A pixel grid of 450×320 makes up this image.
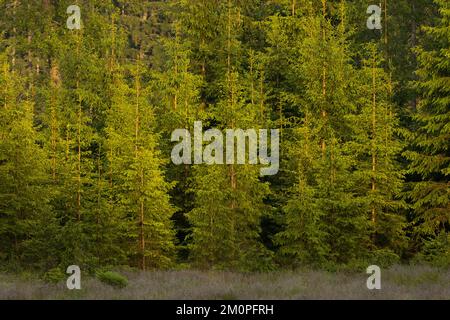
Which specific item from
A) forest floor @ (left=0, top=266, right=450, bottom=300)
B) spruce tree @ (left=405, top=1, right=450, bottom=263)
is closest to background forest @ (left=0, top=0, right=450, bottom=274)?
spruce tree @ (left=405, top=1, right=450, bottom=263)

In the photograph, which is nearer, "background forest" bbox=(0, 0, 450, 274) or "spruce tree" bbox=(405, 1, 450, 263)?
"spruce tree" bbox=(405, 1, 450, 263)

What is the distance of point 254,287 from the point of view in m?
14.3

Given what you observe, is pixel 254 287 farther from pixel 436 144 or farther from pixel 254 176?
pixel 254 176

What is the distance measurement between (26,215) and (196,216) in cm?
730

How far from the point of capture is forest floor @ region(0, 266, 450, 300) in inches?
517

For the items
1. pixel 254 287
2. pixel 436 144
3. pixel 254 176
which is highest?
pixel 436 144

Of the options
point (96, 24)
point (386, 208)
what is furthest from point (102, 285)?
point (96, 24)

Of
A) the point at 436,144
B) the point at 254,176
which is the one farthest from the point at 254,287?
the point at 254,176

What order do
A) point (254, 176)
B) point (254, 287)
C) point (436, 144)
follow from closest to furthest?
point (254, 287) < point (436, 144) < point (254, 176)

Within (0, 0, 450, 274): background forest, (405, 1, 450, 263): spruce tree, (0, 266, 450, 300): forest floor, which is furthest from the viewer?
(0, 0, 450, 274): background forest

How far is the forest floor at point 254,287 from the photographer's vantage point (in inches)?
517

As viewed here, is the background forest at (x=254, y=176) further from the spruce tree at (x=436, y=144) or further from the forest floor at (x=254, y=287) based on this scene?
the forest floor at (x=254, y=287)

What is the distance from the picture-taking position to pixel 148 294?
44.0 feet

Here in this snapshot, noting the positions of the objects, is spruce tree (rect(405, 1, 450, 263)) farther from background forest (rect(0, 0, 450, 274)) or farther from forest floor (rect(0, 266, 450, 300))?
forest floor (rect(0, 266, 450, 300))
